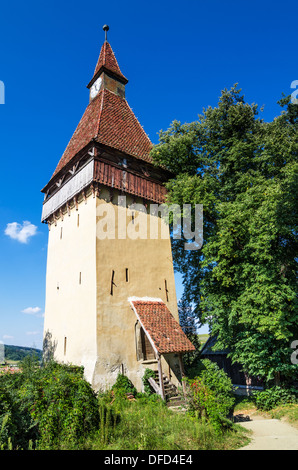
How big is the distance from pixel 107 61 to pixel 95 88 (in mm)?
2554

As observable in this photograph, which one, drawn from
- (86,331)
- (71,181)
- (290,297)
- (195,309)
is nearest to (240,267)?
(290,297)

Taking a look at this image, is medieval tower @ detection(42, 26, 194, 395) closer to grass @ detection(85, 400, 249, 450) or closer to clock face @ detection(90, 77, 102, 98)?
clock face @ detection(90, 77, 102, 98)

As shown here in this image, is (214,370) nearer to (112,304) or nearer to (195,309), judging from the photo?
(195,309)

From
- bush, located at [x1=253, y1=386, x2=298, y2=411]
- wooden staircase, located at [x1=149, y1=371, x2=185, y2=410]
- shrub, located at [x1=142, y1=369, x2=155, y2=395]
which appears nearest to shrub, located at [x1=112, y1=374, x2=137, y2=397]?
shrub, located at [x1=142, y1=369, x2=155, y2=395]

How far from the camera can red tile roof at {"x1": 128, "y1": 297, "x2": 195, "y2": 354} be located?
12.0 m

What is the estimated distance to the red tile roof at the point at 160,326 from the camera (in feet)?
39.2

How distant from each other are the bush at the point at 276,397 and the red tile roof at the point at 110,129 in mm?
13762

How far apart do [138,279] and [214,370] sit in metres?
5.62

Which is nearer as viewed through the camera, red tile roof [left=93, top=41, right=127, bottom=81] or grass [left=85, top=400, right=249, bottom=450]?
grass [left=85, top=400, right=249, bottom=450]

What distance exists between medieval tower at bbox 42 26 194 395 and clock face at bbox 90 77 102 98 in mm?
2433

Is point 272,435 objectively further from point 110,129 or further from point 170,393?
point 110,129

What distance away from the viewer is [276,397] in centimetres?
1191

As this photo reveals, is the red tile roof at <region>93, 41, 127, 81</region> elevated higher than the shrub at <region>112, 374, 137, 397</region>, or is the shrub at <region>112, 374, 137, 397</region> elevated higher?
the red tile roof at <region>93, 41, 127, 81</region>

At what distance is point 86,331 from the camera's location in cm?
1262
